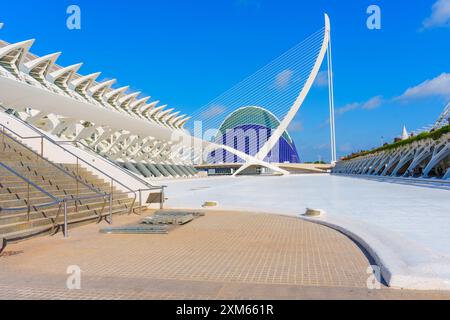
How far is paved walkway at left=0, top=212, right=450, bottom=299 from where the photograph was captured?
309cm

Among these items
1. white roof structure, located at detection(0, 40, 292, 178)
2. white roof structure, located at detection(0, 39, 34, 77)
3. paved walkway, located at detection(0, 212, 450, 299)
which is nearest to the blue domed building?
white roof structure, located at detection(0, 40, 292, 178)

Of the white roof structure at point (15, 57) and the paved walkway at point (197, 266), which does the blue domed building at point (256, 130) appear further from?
the paved walkway at point (197, 266)

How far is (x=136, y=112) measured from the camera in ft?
165

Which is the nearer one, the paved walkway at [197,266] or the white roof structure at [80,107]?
the paved walkway at [197,266]

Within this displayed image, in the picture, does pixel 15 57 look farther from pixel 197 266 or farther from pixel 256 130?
pixel 256 130

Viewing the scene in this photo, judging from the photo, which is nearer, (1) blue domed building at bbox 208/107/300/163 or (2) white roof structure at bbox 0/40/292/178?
(2) white roof structure at bbox 0/40/292/178

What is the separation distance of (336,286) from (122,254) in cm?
253

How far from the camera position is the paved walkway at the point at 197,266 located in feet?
10.1

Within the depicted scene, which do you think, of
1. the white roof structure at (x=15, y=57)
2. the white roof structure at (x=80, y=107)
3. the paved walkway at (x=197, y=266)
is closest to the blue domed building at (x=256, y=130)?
the white roof structure at (x=80, y=107)

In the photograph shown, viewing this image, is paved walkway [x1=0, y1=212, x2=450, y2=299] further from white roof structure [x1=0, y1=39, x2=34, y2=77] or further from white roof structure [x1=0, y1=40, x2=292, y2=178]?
white roof structure [x1=0, y1=39, x2=34, y2=77]
